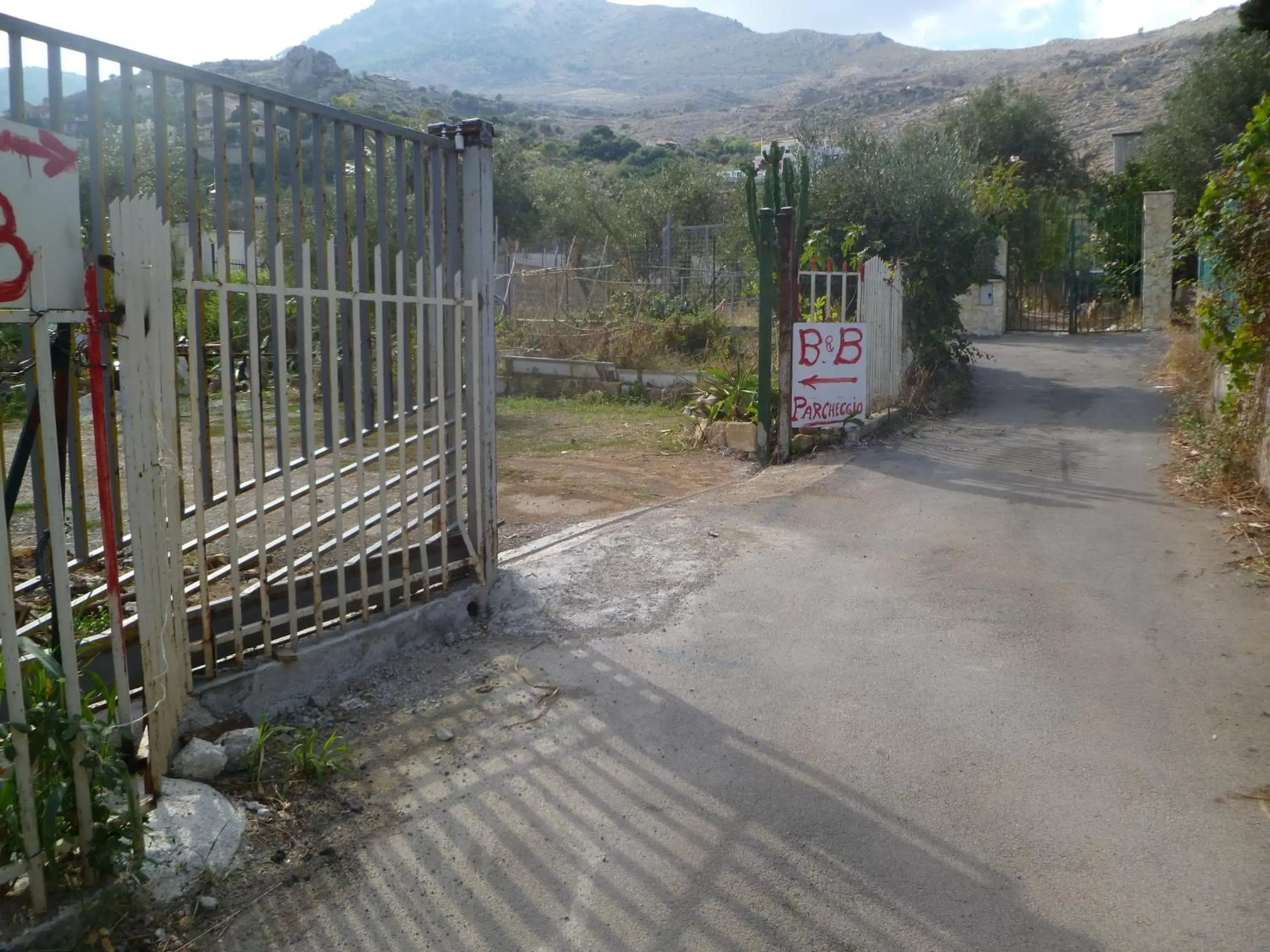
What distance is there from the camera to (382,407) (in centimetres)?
491

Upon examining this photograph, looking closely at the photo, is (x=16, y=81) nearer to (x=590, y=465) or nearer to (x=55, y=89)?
(x=55, y=89)

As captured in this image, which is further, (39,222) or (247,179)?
(247,179)

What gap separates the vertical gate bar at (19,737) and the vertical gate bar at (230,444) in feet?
3.95

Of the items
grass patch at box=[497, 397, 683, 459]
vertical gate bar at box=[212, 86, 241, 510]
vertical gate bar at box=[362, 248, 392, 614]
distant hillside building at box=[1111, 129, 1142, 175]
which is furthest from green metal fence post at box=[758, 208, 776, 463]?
distant hillside building at box=[1111, 129, 1142, 175]

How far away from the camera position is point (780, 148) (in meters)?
12.3

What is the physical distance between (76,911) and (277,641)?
163cm

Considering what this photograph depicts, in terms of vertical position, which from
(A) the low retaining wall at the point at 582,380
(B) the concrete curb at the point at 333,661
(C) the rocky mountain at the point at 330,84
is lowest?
(B) the concrete curb at the point at 333,661

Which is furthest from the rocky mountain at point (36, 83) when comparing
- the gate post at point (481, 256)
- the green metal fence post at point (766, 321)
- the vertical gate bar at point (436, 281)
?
the green metal fence post at point (766, 321)

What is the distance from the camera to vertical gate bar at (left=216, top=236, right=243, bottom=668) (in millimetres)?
3912

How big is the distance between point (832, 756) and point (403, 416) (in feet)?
7.90

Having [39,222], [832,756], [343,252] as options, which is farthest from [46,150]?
[832,756]

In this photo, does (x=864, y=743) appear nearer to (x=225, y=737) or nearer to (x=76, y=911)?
(x=225, y=737)

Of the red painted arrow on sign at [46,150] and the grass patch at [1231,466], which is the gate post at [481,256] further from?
the grass patch at [1231,466]

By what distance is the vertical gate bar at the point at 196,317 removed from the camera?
149 inches
